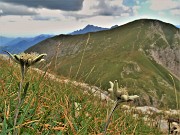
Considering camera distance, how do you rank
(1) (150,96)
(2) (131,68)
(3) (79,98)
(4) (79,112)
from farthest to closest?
(2) (131,68) → (1) (150,96) → (3) (79,98) → (4) (79,112)

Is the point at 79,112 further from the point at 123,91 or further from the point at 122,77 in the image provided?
the point at 122,77

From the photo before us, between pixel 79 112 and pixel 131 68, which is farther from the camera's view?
pixel 131 68

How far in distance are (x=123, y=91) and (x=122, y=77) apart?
170 meters

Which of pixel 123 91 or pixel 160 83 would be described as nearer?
pixel 123 91

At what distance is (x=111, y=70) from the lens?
584 ft

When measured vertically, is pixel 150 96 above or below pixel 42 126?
Answer: below

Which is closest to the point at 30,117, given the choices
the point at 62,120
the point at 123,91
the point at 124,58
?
the point at 62,120

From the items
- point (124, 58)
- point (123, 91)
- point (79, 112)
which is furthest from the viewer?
point (124, 58)

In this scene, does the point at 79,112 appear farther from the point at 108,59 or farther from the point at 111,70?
the point at 108,59

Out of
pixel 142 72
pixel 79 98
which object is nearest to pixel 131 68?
pixel 142 72

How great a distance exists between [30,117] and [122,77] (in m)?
169

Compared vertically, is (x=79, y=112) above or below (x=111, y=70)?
above

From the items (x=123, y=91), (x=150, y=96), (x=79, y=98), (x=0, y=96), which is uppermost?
(x=123, y=91)

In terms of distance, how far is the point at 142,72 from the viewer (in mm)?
185500
